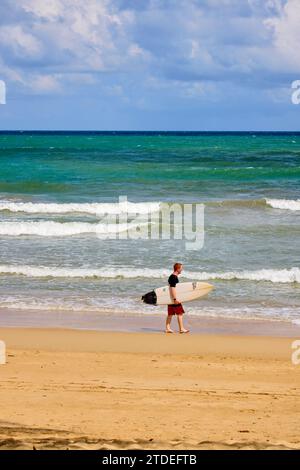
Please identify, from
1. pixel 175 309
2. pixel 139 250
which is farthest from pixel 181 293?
pixel 139 250

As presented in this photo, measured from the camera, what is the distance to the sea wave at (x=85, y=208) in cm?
2919

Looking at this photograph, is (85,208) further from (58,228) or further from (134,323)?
(134,323)

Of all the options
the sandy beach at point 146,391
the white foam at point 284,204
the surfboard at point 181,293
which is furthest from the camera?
the white foam at point 284,204

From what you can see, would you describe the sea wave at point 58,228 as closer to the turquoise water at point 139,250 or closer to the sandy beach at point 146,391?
the turquoise water at point 139,250

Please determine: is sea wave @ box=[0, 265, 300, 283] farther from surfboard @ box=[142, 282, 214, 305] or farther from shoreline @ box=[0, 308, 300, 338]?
shoreline @ box=[0, 308, 300, 338]

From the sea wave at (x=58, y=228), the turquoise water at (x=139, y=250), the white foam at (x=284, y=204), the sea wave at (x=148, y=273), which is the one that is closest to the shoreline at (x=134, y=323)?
the turquoise water at (x=139, y=250)

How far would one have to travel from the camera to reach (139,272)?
1830cm

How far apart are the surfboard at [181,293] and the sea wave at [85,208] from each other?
43.4 ft

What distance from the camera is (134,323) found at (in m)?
14.3

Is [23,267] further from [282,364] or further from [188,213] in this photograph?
[188,213]

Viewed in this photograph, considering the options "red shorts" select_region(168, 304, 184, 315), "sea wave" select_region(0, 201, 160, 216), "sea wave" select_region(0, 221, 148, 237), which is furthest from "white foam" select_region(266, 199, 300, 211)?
"red shorts" select_region(168, 304, 184, 315)

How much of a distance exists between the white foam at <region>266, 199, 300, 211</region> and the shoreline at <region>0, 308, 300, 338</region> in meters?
15.9

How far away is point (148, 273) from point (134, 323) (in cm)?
404

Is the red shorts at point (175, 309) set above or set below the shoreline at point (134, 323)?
above
